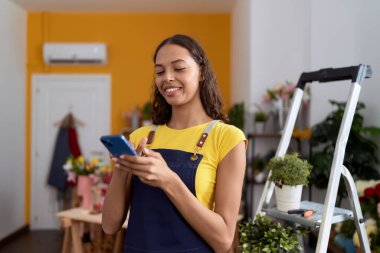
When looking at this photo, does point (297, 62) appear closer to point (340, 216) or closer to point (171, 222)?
point (340, 216)

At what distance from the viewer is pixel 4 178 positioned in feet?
15.0

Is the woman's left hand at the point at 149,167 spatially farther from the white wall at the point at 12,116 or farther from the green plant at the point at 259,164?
the white wall at the point at 12,116

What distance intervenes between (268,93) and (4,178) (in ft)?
11.3

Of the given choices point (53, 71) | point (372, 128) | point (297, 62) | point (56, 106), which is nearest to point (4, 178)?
point (56, 106)

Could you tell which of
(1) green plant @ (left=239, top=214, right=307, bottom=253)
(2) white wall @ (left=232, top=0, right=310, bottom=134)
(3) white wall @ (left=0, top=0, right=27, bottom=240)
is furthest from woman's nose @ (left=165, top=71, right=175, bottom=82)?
(3) white wall @ (left=0, top=0, right=27, bottom=240)

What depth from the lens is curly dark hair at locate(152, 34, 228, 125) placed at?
92cm

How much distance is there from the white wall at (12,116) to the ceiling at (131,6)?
1.19ft

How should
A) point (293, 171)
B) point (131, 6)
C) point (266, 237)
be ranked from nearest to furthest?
point (266, 237) → point (293, 171) → point (131, 6)

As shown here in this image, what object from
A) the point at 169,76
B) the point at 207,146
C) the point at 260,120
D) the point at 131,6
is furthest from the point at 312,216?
the point at 131,6

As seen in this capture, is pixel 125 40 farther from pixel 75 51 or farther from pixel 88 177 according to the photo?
pixel 88 177

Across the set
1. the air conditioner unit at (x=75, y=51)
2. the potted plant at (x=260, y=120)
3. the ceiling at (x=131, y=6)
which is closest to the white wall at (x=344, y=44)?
the potted plant at (x=260, y=120)

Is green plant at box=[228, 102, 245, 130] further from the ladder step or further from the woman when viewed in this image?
the woman

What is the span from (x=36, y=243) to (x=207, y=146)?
437 cm

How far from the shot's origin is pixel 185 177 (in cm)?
86
